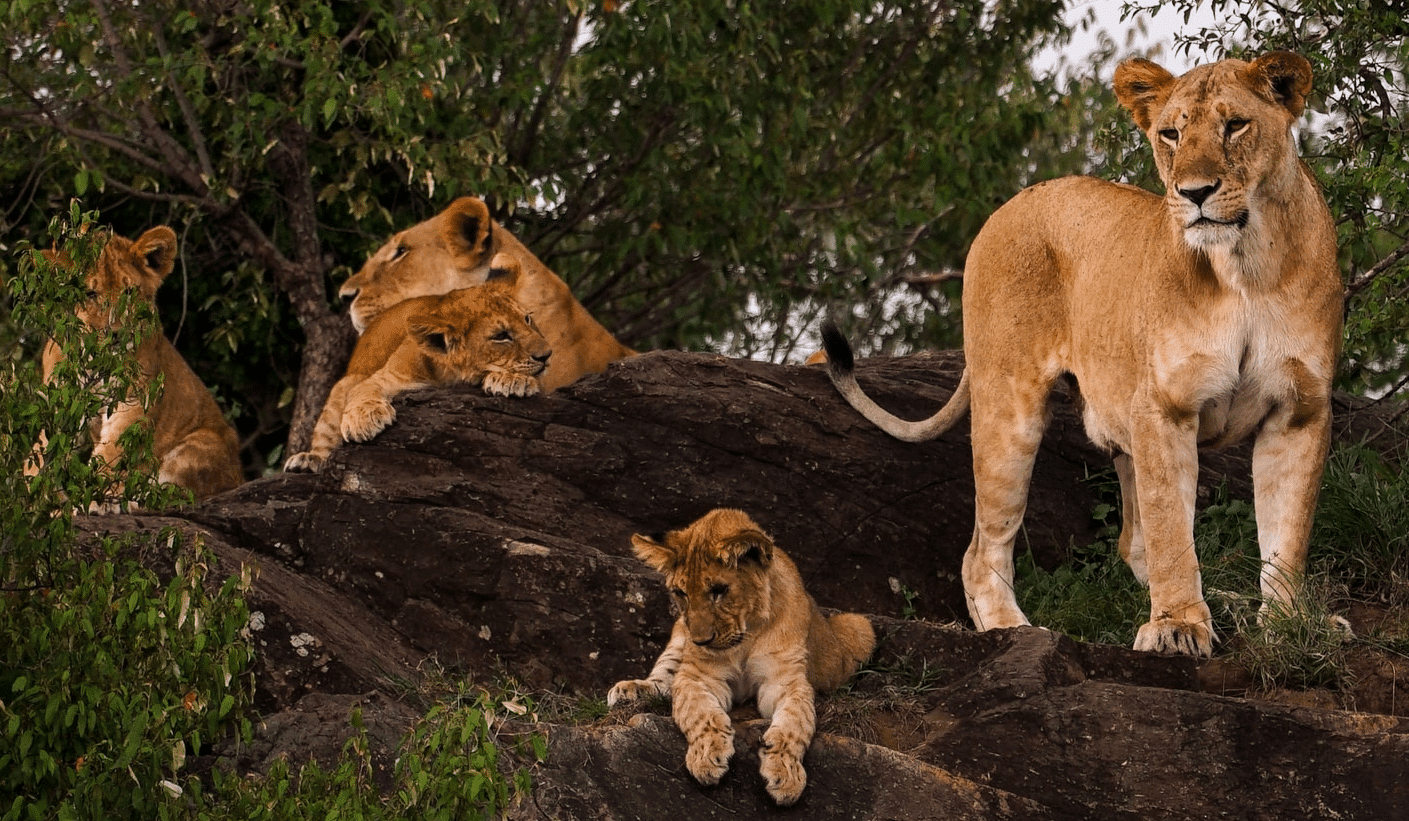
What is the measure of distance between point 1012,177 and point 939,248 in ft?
2.87

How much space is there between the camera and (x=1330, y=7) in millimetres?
7305

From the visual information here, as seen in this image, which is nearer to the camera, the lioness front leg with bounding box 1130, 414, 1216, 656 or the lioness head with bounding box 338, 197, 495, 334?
the lioness front leg with bounding box 1130, 414, 1216, 656

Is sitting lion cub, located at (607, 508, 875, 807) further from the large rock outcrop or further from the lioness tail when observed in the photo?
the lioness tail

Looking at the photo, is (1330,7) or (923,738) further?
(1330,7)

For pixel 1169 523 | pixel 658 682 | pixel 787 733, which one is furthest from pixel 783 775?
pixel 1169 523

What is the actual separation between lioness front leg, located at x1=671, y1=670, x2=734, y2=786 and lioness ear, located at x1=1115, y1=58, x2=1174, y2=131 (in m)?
2.51

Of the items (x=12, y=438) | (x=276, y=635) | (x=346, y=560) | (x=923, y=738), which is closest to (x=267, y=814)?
(x=12, y=438)

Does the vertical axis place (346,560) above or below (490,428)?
below

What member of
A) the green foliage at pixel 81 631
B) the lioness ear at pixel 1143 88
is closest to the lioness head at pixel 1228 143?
the lioness ear at pixel 1143 88

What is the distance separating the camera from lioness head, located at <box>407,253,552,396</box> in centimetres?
738

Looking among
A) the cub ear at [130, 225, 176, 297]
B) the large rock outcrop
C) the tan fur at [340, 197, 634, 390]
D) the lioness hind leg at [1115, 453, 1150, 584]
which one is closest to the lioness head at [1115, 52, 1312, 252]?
the large rock outcrop

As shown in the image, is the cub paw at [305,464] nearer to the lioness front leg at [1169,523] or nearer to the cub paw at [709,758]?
the cub paw at [709,758]

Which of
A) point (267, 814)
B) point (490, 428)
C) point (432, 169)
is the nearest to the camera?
point (267, 814)

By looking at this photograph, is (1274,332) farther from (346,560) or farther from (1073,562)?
(346,560)
